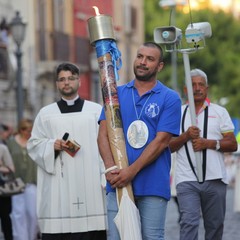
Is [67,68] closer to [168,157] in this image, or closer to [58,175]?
[58,175]

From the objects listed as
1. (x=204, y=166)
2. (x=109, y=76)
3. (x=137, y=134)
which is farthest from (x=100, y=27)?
(x=204, y=166)

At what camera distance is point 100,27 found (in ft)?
23.4

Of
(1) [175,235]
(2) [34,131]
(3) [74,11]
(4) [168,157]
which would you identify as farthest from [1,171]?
(3) [74,11]

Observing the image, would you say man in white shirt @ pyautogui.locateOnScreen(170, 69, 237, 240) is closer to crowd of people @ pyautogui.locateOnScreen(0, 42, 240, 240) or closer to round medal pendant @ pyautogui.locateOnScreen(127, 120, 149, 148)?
crowd of people @ pyautogui.locateOnScreen(0, 42, 240, 240)

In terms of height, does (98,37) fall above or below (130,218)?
above

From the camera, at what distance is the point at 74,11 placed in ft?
120

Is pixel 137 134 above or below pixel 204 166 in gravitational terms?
above

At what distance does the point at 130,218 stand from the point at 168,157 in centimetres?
61

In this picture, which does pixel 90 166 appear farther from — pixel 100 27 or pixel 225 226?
pixel 225 226

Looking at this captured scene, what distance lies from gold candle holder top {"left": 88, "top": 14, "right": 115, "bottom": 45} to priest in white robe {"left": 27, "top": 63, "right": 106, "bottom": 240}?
188 centimetres

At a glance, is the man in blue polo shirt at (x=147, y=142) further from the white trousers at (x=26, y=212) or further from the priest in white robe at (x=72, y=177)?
the white trousers at (x=26, y=212)

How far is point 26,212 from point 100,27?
6.65 meters

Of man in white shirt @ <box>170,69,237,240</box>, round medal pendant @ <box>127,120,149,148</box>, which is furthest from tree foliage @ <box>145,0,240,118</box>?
round medal pendant @ <box>127,120,149,148</box>

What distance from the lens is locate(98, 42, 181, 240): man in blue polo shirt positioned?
22.9 ft
